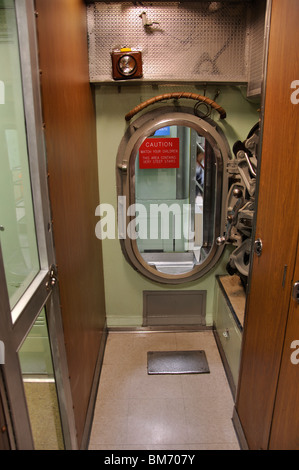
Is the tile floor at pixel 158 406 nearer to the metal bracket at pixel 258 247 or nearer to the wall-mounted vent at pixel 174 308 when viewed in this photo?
the wall-mounted vent at pixel 174 308

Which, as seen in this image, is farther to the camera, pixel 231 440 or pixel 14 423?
pixel 231 440

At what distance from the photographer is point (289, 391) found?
1.19 metres

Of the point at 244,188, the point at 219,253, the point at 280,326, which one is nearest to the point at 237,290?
the point at 219,253

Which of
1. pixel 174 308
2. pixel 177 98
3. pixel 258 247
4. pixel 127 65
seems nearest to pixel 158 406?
pixel 174 308

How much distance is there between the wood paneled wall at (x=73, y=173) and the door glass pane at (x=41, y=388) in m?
0.13

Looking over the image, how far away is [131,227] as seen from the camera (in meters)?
2.65

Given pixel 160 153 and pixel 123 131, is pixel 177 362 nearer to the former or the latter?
pixel 160 153

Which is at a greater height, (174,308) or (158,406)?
(174,308)

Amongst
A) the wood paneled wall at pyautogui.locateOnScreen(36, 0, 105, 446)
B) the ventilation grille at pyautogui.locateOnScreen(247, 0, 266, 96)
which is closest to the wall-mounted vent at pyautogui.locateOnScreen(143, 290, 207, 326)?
the wood paneled wall at pyautogui.locateOnScreen(36, 0, 105, 446)

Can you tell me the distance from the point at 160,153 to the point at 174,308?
138cm

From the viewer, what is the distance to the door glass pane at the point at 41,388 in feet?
3.79

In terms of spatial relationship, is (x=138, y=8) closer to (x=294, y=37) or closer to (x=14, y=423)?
(x=294, y=37)

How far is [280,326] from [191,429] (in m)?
1.09

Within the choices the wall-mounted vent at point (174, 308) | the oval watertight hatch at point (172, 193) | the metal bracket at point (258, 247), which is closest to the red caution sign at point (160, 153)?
the oval watertight hatch at point (172, 193)
